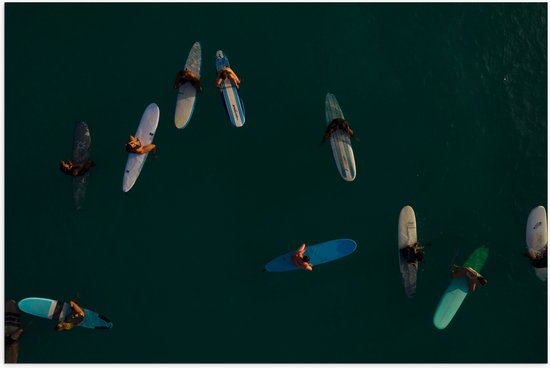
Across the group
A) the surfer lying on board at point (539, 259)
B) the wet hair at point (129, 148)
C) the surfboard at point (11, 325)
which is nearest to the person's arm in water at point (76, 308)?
the surfboard at point (11, 325)

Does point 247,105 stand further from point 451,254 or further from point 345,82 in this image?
point 451,254

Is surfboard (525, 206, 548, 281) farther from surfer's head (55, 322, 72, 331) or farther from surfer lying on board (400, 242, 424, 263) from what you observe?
surfer's head (55, 322, 72, 331)

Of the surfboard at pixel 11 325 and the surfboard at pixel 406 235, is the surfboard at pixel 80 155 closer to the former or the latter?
the surfboard at pixel 11 325

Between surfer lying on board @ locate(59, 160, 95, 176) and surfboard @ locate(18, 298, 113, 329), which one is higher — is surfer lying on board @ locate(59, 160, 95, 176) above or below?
above

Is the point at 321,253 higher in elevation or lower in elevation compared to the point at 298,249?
lower

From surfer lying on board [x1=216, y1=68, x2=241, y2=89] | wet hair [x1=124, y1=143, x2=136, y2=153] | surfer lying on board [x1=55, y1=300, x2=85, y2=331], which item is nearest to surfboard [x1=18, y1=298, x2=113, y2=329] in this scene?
surfer lying on board [x1=55, y1=300, x2=85, y2=331]

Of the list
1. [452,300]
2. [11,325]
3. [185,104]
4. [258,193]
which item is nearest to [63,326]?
[11,325]

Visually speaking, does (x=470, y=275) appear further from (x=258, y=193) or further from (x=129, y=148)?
(x=129, y=148)
